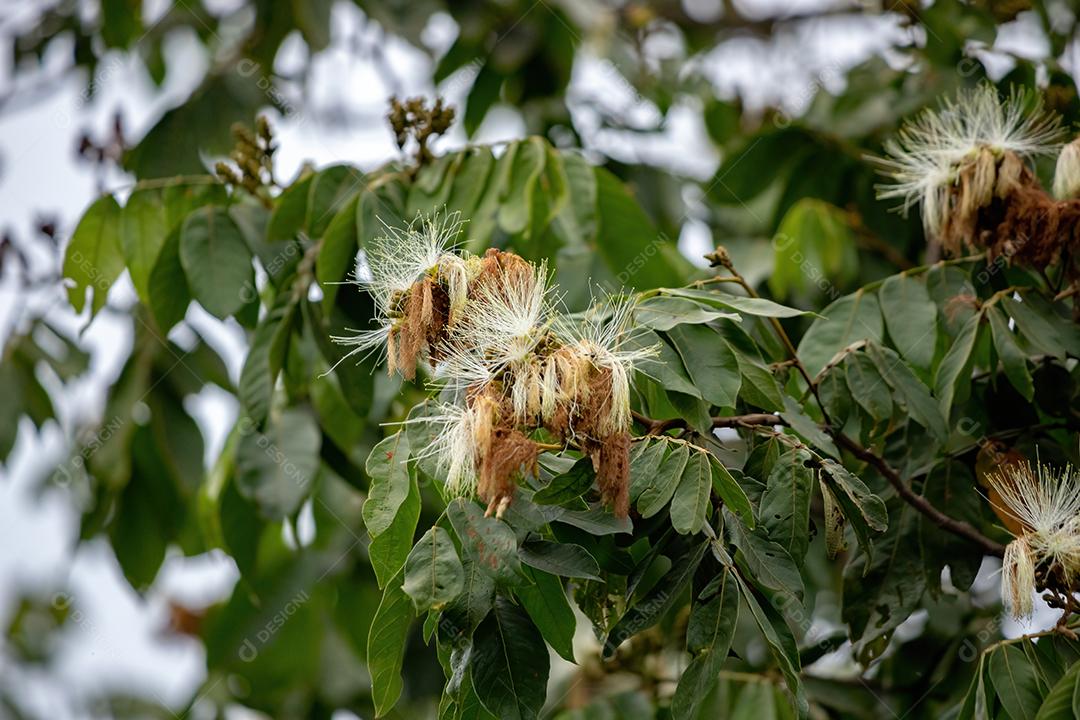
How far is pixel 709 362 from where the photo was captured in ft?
6.30

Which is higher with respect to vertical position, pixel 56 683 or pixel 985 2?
pixel 985 2

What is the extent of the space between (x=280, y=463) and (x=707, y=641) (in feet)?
4.58

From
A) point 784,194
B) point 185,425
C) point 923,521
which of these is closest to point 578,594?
point 923,521

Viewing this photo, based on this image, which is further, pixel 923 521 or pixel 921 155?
pixel 921 155

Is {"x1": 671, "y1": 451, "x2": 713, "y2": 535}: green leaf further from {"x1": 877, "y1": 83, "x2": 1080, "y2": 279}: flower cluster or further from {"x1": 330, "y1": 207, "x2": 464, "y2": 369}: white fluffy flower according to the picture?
{"x1": 877, "y1": 83, "x2": 1080, "y2": 279}: flower cluster

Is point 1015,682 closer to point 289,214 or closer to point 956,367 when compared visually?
point 956,367

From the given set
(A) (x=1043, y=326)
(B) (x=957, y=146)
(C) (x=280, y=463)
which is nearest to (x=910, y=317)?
(A) (x=1043, y=326)

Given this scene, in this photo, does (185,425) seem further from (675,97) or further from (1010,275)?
(675,97)

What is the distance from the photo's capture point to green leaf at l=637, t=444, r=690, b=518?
5.70ft

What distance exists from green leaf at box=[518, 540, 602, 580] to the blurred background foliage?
82 mm

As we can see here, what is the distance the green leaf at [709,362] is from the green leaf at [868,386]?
14.4 inches

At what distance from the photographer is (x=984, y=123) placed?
2494mm

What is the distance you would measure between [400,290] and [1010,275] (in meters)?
1.38

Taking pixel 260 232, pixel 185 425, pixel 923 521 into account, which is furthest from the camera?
pixel 185 425
